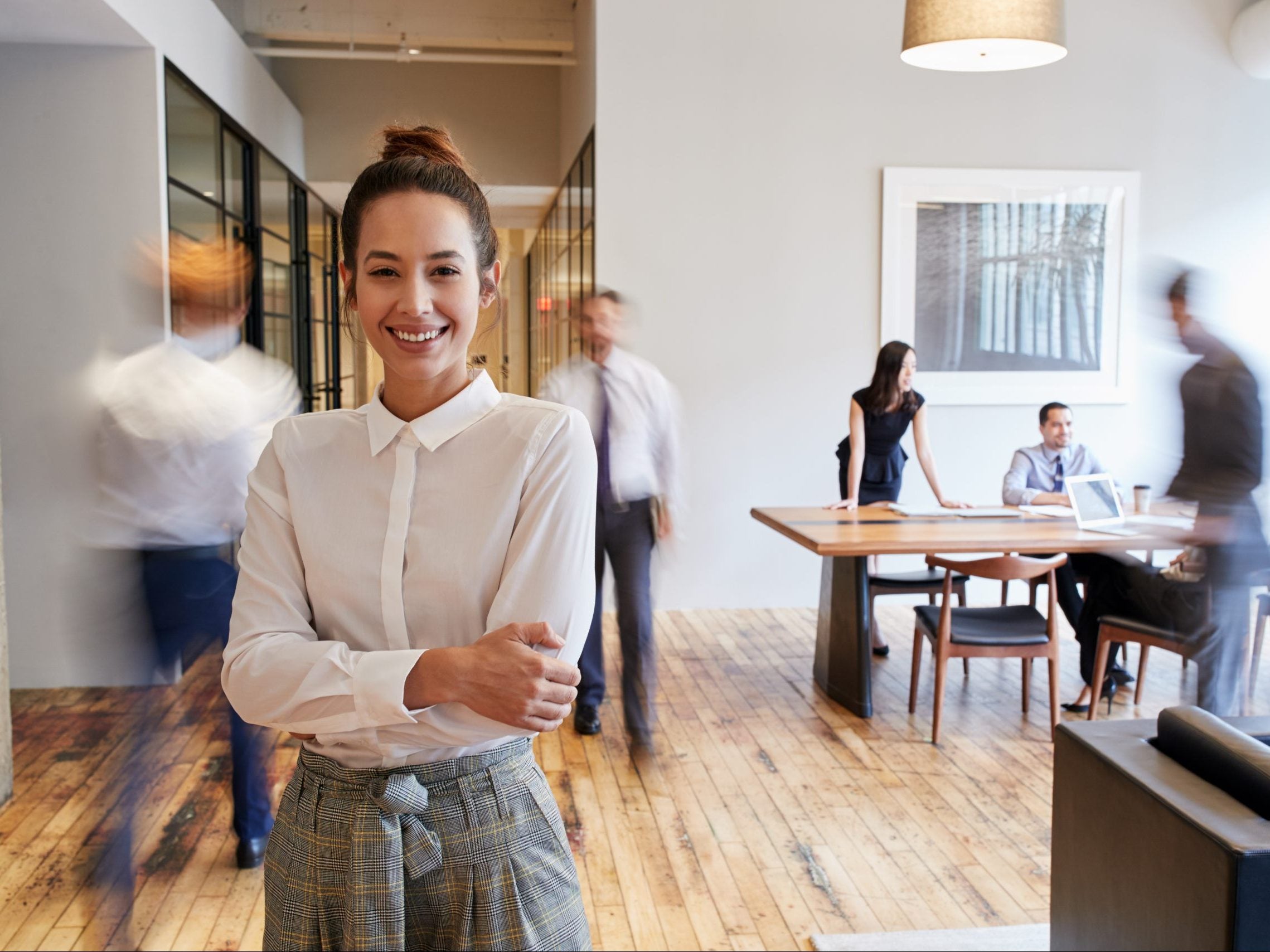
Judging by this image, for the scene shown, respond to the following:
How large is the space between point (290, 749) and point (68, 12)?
3.06 m

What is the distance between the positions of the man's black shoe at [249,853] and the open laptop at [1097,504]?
3484mm

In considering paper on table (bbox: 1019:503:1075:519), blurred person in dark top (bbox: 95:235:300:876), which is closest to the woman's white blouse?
blurred person in dark top (bbox: 95:235:300:876)

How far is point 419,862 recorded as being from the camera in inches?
46.9

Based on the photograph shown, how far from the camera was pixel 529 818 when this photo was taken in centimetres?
125

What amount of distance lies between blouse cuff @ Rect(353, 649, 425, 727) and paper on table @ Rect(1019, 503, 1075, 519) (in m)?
4.57

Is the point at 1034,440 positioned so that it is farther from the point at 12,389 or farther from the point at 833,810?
the point at 12,389

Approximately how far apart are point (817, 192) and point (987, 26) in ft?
10.3

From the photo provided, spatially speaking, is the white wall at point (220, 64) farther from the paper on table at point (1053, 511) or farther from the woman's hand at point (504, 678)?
the paper on table at point (1053, 511)

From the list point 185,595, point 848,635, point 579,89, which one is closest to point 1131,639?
point 848,635

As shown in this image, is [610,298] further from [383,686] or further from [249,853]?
[383,686]

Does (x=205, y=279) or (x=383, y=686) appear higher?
(x=205, y=279)

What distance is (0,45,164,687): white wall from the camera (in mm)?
4867

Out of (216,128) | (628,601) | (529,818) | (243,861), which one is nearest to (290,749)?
(243,861)

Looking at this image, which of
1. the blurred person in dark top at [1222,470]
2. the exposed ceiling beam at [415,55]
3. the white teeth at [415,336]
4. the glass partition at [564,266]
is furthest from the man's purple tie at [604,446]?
the exposed ceiling beam at [415,55]
